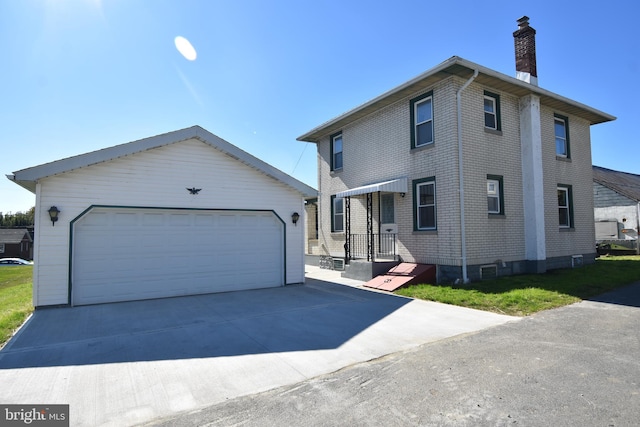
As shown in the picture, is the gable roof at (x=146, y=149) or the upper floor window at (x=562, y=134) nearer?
the gable roof at (x=146, y=149)

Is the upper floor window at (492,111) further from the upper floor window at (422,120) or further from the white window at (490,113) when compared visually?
the upper floor window at (422,120)

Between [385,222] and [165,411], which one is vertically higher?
[385,222]

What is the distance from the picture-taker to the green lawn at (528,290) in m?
8.08

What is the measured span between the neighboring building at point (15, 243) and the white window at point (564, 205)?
65635 millimetres

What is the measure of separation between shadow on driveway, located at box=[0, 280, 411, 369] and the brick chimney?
30.2ft

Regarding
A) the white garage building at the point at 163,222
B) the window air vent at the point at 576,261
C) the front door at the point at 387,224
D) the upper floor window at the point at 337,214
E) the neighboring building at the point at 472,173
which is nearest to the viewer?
the white garage building at the point at 163,222

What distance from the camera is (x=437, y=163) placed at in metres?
11.3

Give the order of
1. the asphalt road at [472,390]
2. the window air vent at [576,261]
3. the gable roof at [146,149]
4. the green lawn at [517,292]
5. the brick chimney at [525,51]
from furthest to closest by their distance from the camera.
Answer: the window air vent at [576,261]
the brick chimney at [525,51]
the gable roof at [146,149]
the green lawn at [517,292]
the asphalt road at [472,390]

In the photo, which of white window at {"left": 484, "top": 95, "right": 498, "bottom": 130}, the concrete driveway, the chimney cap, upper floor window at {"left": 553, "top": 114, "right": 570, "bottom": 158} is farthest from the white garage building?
upper floor window at {"left": 553, "top": 114, "right": 570, "bottom": 158}

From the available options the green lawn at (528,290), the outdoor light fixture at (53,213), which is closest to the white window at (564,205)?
the green lawn at (528,290)

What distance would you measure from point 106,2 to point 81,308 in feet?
22.1

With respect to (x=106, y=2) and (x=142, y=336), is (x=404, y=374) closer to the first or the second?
(x=142, y=336)

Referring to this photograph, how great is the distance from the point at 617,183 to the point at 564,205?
13446 mm

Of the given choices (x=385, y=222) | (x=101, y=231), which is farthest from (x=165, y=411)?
(x=385, y=222)
